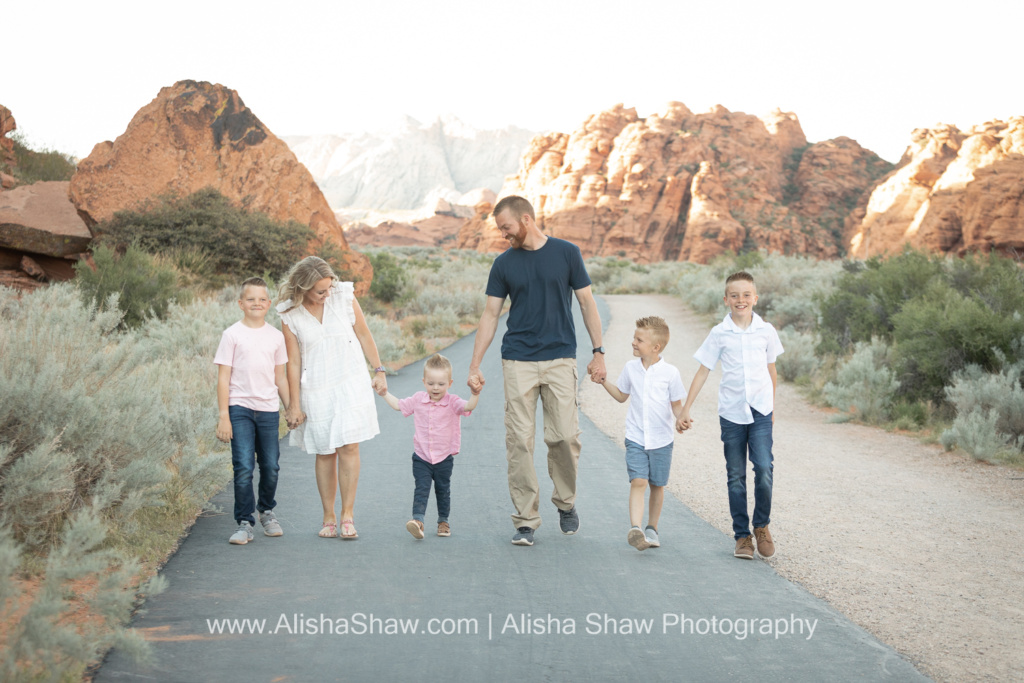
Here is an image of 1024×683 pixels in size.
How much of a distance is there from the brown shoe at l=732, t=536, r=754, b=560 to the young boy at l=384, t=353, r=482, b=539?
190cm

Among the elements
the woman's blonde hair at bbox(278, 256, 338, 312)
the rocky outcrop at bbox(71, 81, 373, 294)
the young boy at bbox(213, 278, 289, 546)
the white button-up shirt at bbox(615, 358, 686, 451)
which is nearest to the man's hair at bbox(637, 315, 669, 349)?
the white button-up shirt at bbox(615, 358, 686, 451)

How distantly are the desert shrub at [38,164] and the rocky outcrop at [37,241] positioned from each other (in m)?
10.1

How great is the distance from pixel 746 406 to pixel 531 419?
1.43 m

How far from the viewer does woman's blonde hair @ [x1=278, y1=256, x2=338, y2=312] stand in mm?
4992

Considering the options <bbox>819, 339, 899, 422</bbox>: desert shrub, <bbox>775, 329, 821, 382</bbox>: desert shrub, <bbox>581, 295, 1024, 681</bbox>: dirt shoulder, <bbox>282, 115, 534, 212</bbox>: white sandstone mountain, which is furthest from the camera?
<bbox>282, 115, 534, 212</bbox>: white sandstone mountain

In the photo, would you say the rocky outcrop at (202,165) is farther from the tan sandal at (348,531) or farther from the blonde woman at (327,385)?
the tan sandal at (348,531)

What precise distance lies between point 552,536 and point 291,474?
104 inches

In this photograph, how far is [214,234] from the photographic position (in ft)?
59.1

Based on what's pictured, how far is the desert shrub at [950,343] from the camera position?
34.0 ft

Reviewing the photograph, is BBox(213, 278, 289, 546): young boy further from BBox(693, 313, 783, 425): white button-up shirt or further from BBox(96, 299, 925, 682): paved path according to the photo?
BBox(693, 313, 783, 425): white button-up shirt

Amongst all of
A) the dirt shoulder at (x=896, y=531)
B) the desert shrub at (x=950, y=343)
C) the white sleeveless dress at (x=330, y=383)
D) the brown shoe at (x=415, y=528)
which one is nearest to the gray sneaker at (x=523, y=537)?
the brown shoe at (x=415, y=528)

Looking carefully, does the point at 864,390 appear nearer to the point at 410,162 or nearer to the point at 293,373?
the point at 293,373

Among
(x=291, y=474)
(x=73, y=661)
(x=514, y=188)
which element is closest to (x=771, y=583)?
(x=73, y=661)

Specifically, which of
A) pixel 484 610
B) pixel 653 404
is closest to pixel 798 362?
pixel 653 404
